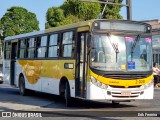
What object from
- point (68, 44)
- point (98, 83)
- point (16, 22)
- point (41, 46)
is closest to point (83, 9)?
point (41, 46)

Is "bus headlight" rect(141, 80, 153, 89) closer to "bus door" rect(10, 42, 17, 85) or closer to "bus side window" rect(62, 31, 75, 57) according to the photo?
"bus side window" rect(62, 31, 75, 57)

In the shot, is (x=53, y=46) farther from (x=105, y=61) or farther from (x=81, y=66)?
(x=105, y=61)

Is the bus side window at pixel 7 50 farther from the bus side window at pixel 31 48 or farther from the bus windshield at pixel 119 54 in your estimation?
the bus windshield at pixel 119 54

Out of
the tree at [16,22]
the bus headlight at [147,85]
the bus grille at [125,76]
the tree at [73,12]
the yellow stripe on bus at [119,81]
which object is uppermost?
the tree at [16,22]

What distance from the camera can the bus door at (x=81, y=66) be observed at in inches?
550

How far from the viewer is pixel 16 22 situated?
314ft

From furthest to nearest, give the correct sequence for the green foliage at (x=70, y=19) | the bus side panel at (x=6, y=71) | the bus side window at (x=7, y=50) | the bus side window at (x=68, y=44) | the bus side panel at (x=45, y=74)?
1. the green foliage at (x=70, y=19)
2. the bus side window at (x=7, y=50)
3. the bus side panel at (x=6, y=71)
4. the bus side panel at (x=45, y=74)
5. the bus side window at (x=68, y=44)

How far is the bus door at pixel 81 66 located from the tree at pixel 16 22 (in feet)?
252

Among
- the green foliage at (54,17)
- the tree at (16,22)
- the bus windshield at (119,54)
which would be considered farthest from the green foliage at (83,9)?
the bus windshield at (119,54)

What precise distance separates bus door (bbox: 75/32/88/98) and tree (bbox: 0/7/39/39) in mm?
76906

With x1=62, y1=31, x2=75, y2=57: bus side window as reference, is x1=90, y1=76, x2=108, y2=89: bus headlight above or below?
below

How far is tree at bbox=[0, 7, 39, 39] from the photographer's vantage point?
3629 inches

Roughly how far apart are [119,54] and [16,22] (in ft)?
275

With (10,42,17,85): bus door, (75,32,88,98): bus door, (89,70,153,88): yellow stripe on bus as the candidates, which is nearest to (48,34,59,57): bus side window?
(75,32,88,98): bus door
